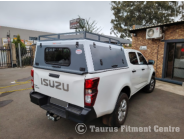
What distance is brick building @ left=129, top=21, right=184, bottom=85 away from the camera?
276 inches

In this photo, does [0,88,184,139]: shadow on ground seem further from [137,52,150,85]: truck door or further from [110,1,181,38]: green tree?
[110,1,181,38]: green tree

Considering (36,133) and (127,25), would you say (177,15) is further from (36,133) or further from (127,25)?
(36,133)

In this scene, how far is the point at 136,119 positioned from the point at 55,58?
100.0 inches

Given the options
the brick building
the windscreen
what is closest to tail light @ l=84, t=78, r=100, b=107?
the windscreen

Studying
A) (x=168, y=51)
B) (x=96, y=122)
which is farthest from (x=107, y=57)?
(x=168, y=51)

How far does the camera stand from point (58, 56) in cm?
263

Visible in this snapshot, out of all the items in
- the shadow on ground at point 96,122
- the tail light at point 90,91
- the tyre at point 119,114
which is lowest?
the shadow on ground at point 96,122

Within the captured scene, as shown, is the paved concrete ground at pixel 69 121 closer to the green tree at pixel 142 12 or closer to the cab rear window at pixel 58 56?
the cab rear window at pixel 58 56

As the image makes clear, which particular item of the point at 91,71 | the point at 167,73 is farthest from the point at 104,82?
the point at 167,73

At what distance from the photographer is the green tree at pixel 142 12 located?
2188 centimetres

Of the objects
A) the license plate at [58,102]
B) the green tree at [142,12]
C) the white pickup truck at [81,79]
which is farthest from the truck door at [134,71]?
the green tree at [142,12]

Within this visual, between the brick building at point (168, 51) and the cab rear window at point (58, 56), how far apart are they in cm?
686

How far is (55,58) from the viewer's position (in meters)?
2.67

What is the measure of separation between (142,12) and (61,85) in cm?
2485
